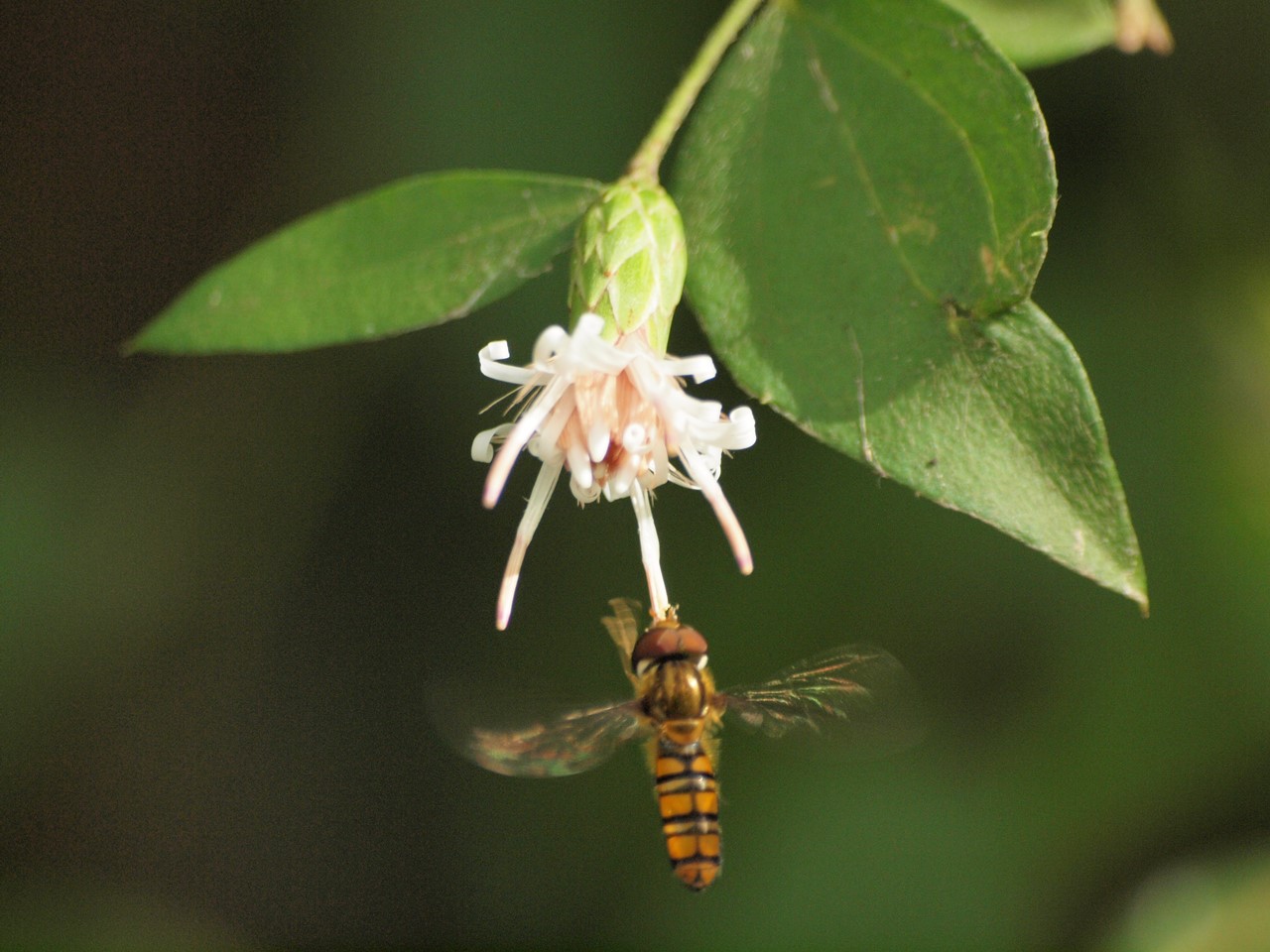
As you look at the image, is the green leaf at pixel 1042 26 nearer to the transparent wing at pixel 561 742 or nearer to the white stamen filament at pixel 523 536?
the white stamen filament at pixel 523 536

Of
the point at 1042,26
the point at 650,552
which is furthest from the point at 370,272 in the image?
the point at 1042,26

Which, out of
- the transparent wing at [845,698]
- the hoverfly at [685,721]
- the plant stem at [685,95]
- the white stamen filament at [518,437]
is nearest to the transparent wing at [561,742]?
the hoverfly at [685,721]

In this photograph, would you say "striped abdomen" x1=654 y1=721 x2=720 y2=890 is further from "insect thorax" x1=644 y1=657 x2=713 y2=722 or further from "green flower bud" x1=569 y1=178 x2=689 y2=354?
"green flower bud" x1=569 y1=178 x2=689 y2=354

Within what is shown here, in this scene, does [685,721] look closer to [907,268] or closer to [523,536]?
[523,536]

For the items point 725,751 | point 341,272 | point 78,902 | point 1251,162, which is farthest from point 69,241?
point 1251,162

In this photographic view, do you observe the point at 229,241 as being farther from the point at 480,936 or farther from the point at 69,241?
the point at 480,936

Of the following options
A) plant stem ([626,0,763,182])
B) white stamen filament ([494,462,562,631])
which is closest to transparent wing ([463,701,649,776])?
white stamen filament ([494,462,562,631])
